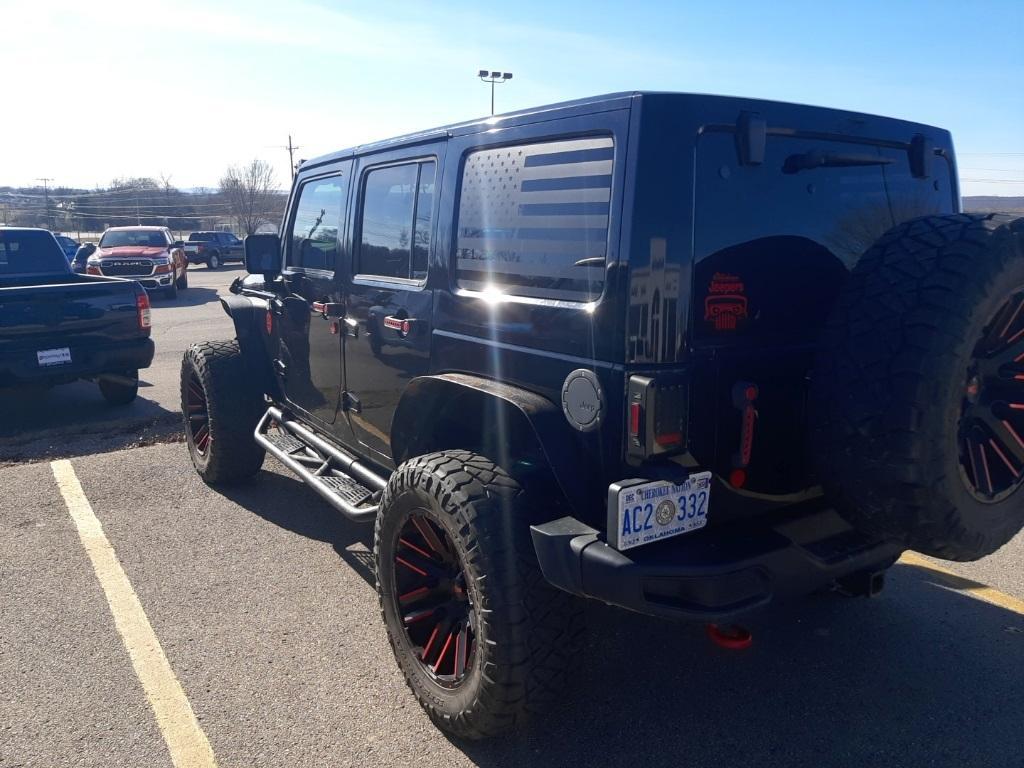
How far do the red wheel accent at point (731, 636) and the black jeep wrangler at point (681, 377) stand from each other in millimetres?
392

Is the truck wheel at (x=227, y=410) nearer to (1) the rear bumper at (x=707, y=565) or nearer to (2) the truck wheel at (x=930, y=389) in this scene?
(1) the rear bumper at (x=707, y=565)

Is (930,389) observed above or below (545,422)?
above

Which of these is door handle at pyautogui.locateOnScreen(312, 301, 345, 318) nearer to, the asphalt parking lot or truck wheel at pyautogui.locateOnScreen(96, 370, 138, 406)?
the asphalt parking lot

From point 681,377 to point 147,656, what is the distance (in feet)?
8.47

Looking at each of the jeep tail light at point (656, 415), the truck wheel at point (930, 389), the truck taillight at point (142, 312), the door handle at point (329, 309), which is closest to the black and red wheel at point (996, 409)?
the truck wheel at point (930, 389)

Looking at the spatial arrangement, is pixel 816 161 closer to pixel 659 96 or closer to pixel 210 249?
pixel 659 96

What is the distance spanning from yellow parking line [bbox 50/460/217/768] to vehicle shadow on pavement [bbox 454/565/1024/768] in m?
0.99

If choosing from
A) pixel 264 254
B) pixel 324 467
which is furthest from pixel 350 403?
pixel 264 254

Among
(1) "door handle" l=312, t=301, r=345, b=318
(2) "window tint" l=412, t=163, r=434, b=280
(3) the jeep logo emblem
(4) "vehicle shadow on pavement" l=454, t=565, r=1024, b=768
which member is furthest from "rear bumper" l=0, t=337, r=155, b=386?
(3) the jeep logo emblem

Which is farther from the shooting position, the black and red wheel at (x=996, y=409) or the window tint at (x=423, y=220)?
the window tint at (x=423, y=220)

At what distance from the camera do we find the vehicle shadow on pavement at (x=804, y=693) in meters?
2.73

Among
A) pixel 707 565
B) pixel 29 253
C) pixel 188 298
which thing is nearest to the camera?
pixel 707 565

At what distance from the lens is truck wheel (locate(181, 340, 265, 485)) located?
512 cm

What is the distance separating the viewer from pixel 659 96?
7.74 feet
